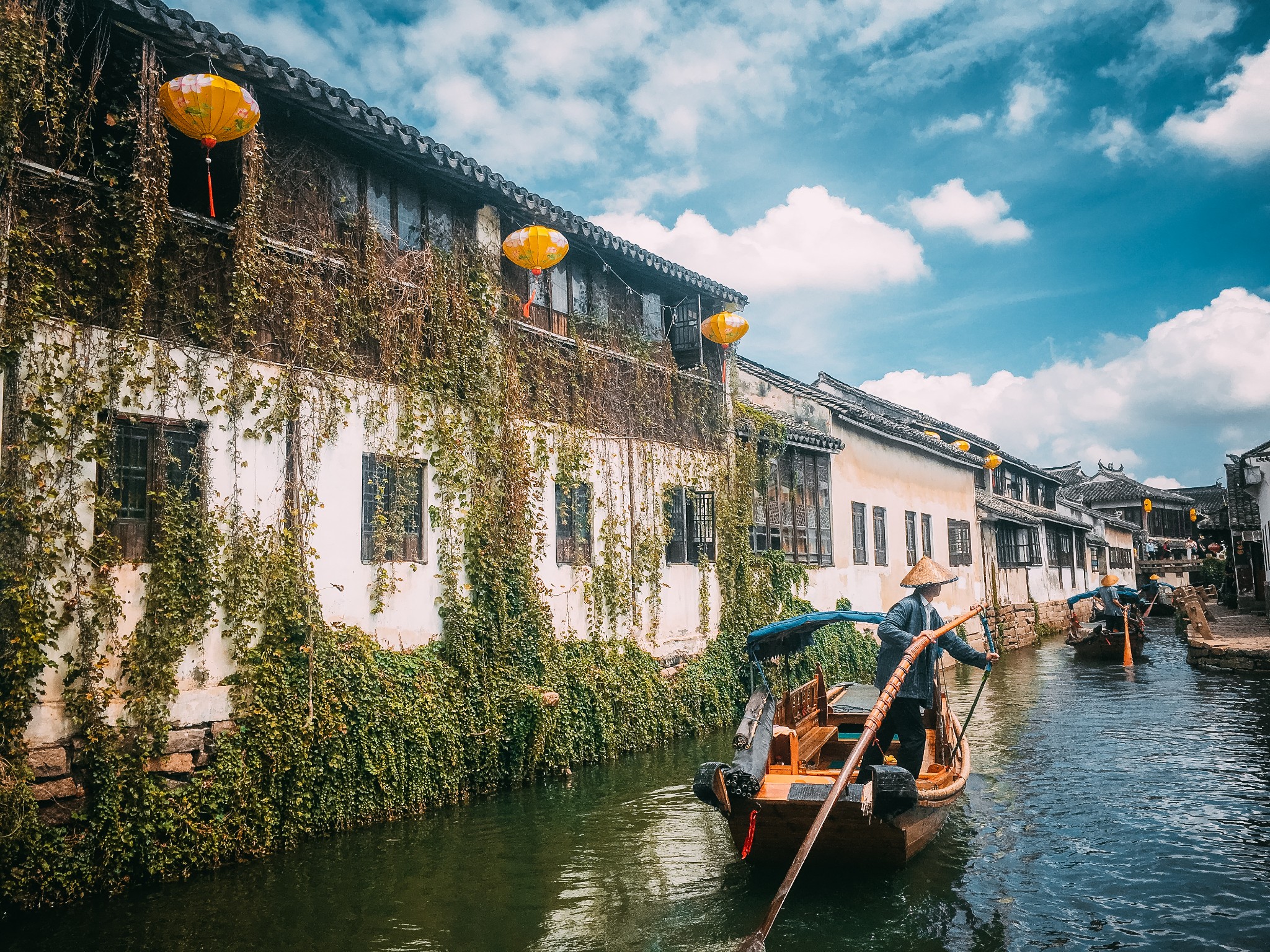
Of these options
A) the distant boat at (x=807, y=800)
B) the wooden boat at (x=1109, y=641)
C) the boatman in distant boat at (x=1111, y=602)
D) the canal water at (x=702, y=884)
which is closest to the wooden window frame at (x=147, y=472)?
the canal water at (x=702, y=884)

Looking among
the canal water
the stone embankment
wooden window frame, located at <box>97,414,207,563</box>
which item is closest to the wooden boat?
→ the stone embankment

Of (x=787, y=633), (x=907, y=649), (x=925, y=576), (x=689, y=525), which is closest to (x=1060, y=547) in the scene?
(x=689, y=525)

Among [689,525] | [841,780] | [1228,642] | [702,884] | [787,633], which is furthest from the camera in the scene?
[1228,642]

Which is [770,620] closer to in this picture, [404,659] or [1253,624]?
[404,659]

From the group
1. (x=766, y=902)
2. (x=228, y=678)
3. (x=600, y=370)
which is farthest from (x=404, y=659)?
(x=600, y=370)

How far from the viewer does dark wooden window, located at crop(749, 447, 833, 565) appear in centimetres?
1605

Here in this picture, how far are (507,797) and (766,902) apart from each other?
4055 millimetres

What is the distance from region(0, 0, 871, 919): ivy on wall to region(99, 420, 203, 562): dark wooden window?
0.36 feet

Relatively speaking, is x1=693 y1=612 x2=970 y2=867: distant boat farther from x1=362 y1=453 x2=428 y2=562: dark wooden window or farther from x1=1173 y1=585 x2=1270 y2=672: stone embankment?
x1=1173 y1=585 x2=1270 y2=672: stone embankment

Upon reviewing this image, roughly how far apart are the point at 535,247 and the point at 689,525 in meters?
5.88

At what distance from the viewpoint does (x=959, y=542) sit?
2542 centimetres

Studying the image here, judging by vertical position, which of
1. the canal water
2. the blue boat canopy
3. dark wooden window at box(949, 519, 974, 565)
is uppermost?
dark wooden window at box(949, 519, 974, 565)

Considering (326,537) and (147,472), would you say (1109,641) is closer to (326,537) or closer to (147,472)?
(326,537)

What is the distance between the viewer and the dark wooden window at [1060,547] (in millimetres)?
32287
